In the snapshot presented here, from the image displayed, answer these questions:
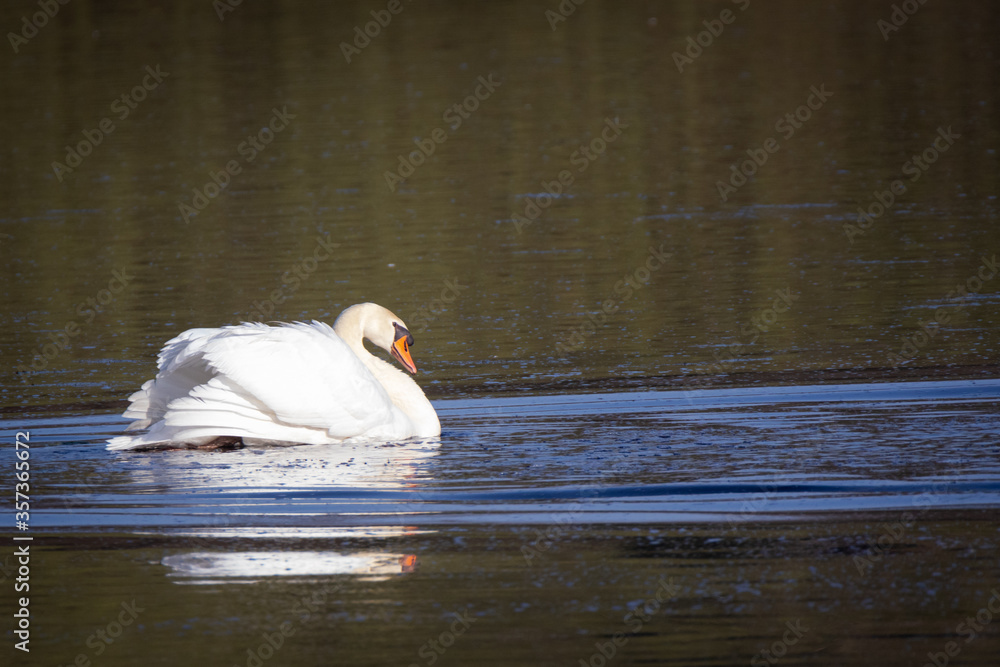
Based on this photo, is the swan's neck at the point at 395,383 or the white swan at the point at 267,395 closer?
the white swan at the point at 267,395

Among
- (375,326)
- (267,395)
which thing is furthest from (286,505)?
(375,326)

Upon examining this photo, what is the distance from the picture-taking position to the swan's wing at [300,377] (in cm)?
959

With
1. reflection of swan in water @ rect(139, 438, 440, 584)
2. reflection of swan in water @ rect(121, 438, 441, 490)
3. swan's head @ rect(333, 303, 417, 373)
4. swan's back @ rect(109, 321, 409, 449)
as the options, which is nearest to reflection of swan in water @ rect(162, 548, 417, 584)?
reflection of swan in water @ rect(139, 438, 440, 584)

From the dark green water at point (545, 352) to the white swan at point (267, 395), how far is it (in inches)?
8.6

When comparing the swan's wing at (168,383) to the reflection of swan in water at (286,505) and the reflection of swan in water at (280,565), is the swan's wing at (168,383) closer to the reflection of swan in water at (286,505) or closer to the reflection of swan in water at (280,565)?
the reflection of swan in water at (286,505)

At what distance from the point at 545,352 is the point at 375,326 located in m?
1.69

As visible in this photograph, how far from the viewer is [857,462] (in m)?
8.49

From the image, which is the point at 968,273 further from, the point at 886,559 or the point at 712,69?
the point at 712,69

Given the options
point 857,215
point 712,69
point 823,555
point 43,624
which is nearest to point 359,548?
point 43,624

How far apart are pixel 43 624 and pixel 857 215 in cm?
1235

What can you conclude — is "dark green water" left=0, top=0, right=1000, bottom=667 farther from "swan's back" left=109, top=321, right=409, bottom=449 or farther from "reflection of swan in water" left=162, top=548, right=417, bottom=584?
"swan's back" left=109, top=321, right=409, bottom=449

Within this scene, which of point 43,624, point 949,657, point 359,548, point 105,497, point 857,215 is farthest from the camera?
point 857,215

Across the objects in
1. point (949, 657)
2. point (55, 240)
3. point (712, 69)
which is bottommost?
point (949, 657)

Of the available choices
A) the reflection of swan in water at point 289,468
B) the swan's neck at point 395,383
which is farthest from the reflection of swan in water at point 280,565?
the swan's neck at point 395,383
